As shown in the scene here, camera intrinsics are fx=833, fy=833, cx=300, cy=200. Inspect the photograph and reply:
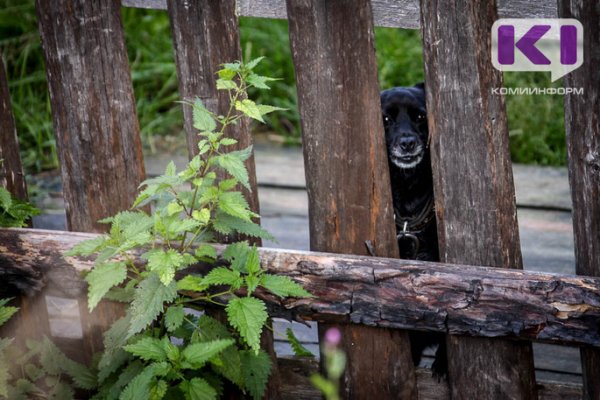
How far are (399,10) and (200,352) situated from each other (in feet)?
3.81

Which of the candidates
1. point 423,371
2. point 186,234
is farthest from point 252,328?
point 423,371

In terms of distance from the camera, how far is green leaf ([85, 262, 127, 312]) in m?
2.46

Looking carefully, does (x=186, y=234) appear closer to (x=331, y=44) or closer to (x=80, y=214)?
(x=80, y=214)

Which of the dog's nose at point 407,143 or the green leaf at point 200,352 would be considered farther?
the dog's nose at point 407,143

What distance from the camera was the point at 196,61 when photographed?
2582mm

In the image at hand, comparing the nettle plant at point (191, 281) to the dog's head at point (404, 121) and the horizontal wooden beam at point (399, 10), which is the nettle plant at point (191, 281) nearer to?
the horizontal wooden beam at point (399, 10)

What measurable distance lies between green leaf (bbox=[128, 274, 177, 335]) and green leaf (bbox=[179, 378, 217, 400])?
0.71ft

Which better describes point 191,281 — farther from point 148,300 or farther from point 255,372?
point 255,372

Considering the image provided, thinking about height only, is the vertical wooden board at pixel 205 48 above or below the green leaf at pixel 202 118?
above

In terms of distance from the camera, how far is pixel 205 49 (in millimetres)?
2553

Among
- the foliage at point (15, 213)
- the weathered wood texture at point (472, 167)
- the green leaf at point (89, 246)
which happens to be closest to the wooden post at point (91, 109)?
the foliage at point (15, 213)

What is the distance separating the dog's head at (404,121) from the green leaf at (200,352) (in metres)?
1.28

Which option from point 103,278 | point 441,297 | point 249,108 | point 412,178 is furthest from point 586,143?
point 103,278

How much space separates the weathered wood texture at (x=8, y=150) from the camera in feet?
9.65
